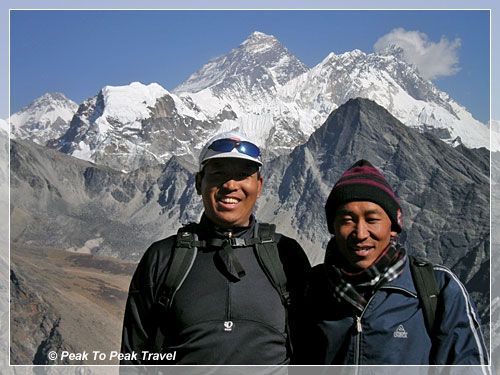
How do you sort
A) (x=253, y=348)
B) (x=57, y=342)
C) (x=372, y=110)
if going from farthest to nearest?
(x=372, y=110) → (x=57, y=342) → (x=253, y=348)

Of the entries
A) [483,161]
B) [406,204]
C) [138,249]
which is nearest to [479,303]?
[406,204]

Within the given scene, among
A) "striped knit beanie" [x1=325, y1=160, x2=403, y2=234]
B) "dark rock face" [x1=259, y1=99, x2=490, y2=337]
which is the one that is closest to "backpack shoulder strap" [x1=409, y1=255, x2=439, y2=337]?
"striped knit beanie" [x1=325, y1=160, x2=403, y2=234]

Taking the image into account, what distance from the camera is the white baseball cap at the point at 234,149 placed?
4.23 m

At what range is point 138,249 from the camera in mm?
164500

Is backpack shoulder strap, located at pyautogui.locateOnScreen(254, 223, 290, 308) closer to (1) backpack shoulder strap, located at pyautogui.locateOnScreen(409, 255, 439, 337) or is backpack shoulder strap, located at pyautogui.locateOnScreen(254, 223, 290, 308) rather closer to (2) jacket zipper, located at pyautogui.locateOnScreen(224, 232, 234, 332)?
(2) jacket zipper, located at pyautogui.locateOnScreen(224, 232, 234, 332)

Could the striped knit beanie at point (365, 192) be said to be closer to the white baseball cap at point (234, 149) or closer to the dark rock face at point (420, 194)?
the white baseball cap at point (234, 149)

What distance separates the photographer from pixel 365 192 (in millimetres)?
3877

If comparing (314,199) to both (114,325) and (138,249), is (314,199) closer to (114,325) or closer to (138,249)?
(138,249)

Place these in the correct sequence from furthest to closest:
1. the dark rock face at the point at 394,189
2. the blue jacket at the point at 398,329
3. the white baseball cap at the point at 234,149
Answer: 1. the dark rock face at the point at 394,189
2. the white baseball cap at the point at 234,149
3. the blue jacket at the point at 398,329

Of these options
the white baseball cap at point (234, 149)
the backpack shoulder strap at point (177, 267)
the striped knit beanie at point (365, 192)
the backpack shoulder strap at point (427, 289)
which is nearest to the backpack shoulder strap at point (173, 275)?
the backpack shoulder strap at point (177, 267)

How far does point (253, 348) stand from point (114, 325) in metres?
56.5

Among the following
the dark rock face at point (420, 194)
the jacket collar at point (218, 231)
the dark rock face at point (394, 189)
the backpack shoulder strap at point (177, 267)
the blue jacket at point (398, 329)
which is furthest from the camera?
the dark rock face at point (394, 189)

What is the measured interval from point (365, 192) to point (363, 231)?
308 mm

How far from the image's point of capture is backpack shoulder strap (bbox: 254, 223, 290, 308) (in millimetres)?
4098
